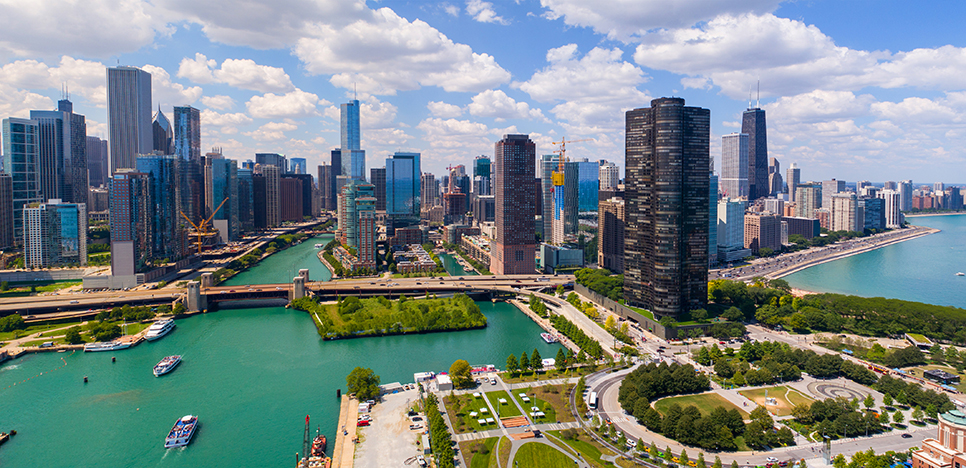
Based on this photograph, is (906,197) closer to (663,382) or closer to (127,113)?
(663,382)

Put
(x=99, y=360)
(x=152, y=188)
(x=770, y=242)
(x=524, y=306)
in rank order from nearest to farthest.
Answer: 1. (x=99, y=360)
2. (x=524, y=306)
3. (x=152, y=188)
4. (x=770, y=242)

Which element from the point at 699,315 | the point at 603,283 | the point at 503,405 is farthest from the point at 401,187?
the point at 503,405

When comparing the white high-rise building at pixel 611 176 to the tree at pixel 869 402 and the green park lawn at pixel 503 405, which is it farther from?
the green park lawn at pixel 503 405

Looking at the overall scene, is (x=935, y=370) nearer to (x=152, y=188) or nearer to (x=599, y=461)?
(x=599, y=461)

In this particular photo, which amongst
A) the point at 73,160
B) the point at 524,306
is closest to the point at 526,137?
the point at 524,306

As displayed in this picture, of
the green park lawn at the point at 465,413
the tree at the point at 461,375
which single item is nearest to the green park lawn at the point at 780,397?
the green park lawn at the point at 465,413

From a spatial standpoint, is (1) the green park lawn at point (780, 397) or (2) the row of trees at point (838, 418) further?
(1) the green park lawn at point (780, 397)
